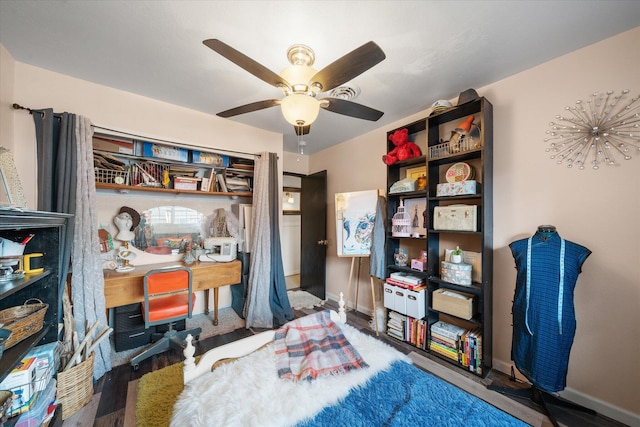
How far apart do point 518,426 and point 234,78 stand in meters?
2.71

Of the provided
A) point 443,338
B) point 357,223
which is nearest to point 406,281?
point 443,338

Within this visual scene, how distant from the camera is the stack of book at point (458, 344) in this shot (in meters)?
1.92

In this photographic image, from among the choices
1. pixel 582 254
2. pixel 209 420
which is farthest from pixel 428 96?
pixel 209 420

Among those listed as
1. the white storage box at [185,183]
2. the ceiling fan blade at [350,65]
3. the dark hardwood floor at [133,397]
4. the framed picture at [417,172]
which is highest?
the ceiling fan blade at [350,65]

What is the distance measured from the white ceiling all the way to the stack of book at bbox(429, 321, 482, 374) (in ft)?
7.36

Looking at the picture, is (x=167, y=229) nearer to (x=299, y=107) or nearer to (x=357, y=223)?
(x=357, y=223)

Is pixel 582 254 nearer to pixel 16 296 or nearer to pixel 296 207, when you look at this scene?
pixel 16 296

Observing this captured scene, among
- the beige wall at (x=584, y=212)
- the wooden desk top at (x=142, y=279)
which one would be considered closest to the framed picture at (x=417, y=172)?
the beige wall at (x=584, y=212)

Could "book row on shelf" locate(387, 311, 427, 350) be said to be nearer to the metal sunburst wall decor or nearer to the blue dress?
the blue dress

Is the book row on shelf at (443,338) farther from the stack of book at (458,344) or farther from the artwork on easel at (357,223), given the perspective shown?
the artwork on easel at (357,223)

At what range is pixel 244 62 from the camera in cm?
117

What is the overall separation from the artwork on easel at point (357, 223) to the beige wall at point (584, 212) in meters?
1.20

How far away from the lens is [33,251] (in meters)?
1.43

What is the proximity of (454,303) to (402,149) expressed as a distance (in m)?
1.59
